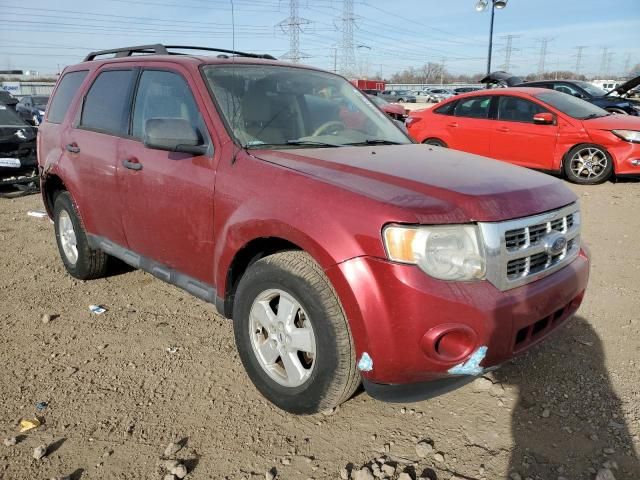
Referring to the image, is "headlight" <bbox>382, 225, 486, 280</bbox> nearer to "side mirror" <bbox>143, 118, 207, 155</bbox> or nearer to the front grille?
the front grille

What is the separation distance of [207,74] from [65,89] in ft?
7.14

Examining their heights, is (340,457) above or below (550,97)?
below

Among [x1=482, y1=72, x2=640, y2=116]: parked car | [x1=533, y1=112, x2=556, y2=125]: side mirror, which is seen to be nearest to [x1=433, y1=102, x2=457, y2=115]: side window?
[x1=533, y1=112, x2=556, y2=125]: side mirror

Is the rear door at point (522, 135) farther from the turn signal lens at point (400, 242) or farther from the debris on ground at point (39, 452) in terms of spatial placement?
the debris on ground at point (39, 452)

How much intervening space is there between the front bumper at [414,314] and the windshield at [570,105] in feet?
23.7

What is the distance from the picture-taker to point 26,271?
4.78m

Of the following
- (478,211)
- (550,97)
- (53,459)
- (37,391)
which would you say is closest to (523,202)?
(478,211)

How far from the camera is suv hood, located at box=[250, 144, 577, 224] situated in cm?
216

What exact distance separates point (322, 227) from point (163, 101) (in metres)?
1.73

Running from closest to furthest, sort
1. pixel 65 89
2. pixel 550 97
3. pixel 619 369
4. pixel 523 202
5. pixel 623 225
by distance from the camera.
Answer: pixel 523 202 < pixel 619 369 < pixel 65 89 < pixel 623 225 < pixel 550 97

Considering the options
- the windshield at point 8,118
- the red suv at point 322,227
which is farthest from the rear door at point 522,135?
the windshield at point 8,118

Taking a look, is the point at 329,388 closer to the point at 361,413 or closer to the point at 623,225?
the point at 361,413

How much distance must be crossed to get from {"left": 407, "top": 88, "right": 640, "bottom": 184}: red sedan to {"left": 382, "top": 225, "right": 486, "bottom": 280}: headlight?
22.9 feet

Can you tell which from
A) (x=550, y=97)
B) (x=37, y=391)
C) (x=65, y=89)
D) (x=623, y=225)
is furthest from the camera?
(x=550, y=97)
